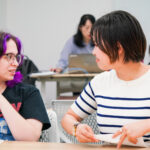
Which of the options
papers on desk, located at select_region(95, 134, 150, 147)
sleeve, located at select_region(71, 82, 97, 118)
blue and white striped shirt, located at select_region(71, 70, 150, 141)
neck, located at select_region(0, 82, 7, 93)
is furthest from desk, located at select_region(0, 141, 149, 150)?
neck, located at select_region(0, 82, 7, 93)

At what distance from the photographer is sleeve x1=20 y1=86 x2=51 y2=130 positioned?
1252 mm

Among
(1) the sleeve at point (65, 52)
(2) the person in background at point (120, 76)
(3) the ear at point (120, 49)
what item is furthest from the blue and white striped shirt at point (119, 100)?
(1) the sleeve at point (65, 52)

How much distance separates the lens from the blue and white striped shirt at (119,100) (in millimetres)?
1048

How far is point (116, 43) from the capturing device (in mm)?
1032

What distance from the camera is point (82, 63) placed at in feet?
11.1

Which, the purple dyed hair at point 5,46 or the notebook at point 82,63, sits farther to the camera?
the notebook at point 82,63

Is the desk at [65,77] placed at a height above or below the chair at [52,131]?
below

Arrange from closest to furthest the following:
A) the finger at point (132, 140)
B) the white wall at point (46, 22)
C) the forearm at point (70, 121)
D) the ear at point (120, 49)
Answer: the finger at point (132, 140)
the ear at point (120, 49)
the forearm at point (70, 121)
the white wall at point (46, 22)

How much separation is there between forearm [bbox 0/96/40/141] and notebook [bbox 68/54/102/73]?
2.20 meters

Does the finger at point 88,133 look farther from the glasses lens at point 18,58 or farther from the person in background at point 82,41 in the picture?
the person in background at point 82,41

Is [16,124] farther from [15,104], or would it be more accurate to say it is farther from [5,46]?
[5,46]

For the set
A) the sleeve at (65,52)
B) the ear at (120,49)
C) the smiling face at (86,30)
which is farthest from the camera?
the sleeve at (65,52)

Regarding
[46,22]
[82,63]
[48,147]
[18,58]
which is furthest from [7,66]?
[46,22]

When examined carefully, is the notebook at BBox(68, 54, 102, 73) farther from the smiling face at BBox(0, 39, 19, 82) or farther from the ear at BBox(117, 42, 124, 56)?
the ear at BBox(117, 42, 124, 56)
